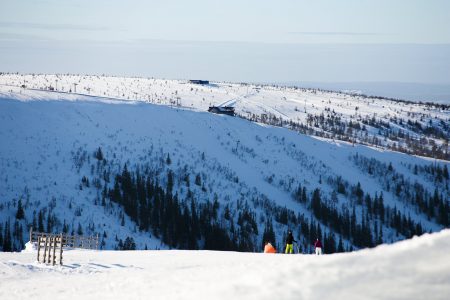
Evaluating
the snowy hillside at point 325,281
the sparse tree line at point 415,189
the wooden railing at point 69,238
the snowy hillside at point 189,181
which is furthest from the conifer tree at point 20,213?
the sparse tree line at point 415,189

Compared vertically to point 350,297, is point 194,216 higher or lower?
lower

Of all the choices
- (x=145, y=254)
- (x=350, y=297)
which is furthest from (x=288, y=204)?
(x=350, y=297)

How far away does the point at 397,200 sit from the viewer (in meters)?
123

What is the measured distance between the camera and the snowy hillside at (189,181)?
74312mm

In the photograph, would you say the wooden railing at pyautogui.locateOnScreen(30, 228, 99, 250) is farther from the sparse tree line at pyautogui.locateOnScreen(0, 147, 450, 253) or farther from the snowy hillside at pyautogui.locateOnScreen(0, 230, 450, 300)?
the sparse tree line at pyautogui.locateOnScreen(0, 147, 450, 253)

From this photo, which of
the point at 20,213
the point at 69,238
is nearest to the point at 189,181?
the point at 20,213

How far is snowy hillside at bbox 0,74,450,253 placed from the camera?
74.3 meters

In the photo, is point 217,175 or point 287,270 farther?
point 217,175

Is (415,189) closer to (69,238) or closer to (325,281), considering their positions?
(69,238)

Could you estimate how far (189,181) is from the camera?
93.8 metres

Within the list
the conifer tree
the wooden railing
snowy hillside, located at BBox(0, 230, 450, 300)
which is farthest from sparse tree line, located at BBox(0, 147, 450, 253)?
snowy hillside, located at BBox(0, 230, 450, 300)

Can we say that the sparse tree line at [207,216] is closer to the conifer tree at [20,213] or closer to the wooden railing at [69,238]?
the conifer tree at [20,213]

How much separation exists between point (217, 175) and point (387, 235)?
104ft

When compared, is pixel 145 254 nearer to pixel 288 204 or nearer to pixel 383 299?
pixel 383 299
